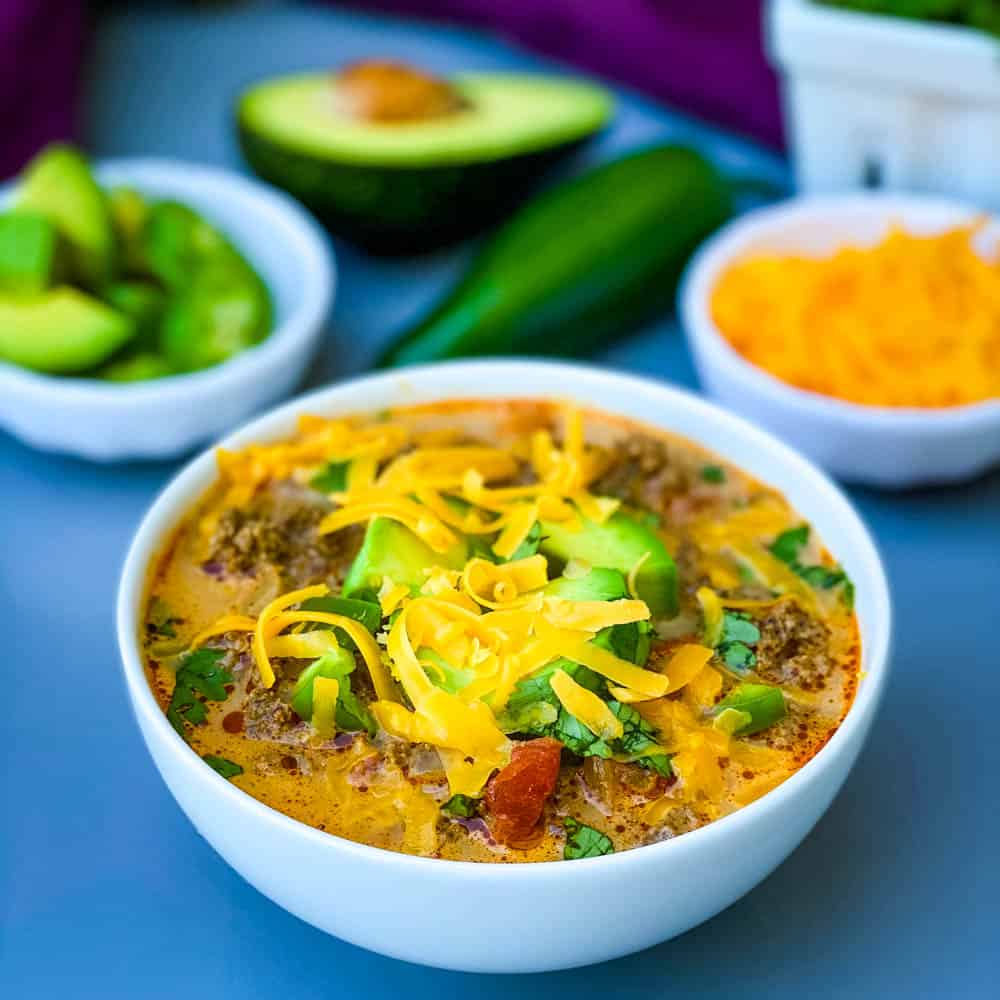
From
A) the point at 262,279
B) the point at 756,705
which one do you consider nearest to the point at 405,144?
the point at 262,279

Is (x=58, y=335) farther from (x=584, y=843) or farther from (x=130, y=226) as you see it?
(x=584, y=843)

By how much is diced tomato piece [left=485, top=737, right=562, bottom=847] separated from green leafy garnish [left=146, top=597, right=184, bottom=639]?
0.42m

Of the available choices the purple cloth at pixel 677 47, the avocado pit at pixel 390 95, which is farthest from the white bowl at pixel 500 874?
the purple cloth at pixel 677 47

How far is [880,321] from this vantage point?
218 centimetres

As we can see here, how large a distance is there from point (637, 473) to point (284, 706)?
561 millimetres

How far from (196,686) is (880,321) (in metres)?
1.23

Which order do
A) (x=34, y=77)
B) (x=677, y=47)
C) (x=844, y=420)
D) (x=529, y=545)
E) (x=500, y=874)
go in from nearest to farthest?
1. (x=500, y=874)
2. (x=529, y=545)
3. (x=844, y=420)
4. (x=34, y=77)
5. (x=677, y=47)

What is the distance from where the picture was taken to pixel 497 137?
2689 millimetres

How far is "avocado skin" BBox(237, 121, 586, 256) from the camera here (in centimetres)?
259

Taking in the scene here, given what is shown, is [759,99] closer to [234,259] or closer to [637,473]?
[234,259]

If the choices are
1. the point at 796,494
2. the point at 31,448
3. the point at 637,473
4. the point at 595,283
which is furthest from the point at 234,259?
the point at 796,494

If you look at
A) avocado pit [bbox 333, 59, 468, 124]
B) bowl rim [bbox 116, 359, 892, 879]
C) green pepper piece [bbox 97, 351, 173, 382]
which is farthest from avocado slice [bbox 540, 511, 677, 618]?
avocado pit [bbox 333, 59, 468, 124]

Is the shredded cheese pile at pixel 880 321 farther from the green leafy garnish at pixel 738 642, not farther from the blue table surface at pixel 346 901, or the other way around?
the green leafy garnish at pixel 738 642

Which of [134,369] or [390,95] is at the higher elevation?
[390,95]
